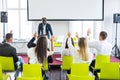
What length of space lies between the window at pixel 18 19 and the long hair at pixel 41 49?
226 inches

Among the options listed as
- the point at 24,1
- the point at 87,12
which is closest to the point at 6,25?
the point at 24,1

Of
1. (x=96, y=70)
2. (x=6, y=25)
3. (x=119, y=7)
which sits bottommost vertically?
(x=96, y=70)

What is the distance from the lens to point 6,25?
1045 cm

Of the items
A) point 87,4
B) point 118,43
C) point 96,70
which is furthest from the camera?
point 118,43

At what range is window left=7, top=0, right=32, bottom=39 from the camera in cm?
1038

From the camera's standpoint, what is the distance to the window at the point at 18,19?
10375 millimetres

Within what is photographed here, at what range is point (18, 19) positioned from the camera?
1051 centimetres

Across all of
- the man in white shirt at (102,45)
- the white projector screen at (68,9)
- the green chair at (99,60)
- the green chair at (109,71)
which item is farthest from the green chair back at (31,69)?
the white projector screen at (68,9)

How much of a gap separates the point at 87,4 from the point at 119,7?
144 cm

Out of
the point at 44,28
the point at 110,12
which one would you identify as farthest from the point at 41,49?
the point at 110,12

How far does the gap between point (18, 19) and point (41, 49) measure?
6.11 m

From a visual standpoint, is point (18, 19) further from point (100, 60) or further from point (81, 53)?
point (81, 53)

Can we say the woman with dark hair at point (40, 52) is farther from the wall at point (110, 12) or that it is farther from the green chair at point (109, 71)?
the wall at point (110, 12)

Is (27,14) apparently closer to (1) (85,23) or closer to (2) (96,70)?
(1) (85,23)
